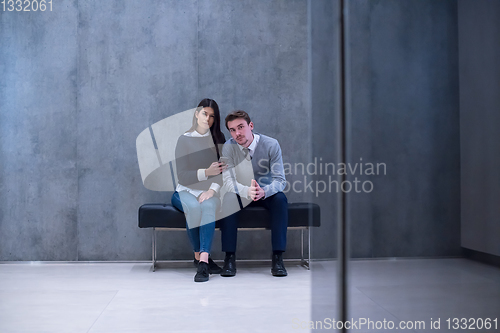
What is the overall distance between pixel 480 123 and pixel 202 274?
2068mm

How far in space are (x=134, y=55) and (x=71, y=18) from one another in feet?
1.88

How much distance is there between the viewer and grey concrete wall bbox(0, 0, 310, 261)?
3098 millimetres

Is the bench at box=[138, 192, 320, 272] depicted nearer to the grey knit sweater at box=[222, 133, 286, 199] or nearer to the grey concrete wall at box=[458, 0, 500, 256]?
the grey knit sweater at box=[222, 133, 286, 199]

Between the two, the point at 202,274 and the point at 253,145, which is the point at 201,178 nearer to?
the point at 253,145

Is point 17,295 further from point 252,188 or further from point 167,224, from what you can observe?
point 252,188

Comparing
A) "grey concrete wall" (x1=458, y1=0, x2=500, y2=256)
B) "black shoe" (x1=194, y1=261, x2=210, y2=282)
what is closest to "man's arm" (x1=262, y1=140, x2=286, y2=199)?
"black shoe" (x1=194, y1=261, x2=210, y2=282)

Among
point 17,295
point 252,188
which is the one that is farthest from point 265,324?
point 17,295

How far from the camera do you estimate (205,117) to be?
275 centimetres

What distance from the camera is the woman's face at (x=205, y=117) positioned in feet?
9.01

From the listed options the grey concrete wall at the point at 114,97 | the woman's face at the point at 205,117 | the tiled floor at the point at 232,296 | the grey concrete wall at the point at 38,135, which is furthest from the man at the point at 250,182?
the grey concrete wall at the point at 38,135

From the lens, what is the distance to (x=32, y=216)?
3090 millimetres

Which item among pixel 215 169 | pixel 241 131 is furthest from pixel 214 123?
pixel 215 169

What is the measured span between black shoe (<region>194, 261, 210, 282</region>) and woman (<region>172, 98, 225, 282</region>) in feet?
0.06

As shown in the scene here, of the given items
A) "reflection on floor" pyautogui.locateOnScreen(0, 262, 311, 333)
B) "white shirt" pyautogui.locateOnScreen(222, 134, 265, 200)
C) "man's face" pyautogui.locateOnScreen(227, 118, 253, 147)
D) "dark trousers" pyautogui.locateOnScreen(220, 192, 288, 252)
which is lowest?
"reflection on floor" pyautogui.locateOnScreen(0, 262, 311, 333)
